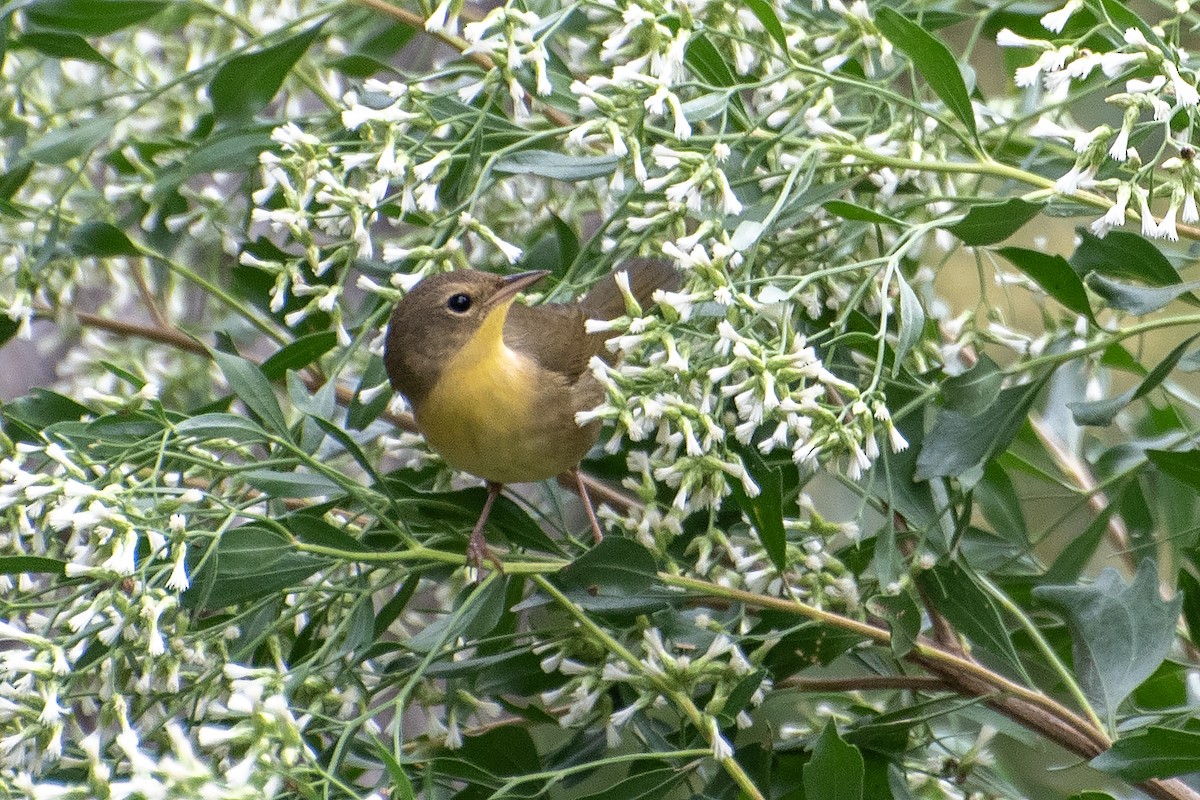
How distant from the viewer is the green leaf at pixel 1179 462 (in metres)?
1.37

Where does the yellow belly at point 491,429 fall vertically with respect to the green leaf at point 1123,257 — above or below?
below

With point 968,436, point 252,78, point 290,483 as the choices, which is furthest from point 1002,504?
point 252,78

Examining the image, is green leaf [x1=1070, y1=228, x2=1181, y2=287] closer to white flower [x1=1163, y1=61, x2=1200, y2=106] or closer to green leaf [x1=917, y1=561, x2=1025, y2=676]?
white flower [x1=1163, y1=61, x2=1200, y2=106]

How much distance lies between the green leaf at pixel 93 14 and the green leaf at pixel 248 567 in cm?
78

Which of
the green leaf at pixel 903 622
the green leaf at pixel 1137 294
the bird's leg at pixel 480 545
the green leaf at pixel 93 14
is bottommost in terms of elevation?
the bird's leg at pixel 480 545

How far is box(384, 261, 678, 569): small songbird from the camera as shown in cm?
172

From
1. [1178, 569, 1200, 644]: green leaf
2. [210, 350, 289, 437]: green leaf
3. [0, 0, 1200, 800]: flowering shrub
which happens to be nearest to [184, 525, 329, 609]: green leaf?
[0, 0, 1200, 800]: flowering shrub

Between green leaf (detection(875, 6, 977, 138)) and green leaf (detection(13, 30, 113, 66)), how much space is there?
103 cm

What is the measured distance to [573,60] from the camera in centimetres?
206

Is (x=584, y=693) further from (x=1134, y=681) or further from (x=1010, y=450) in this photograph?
(x=1010, y=450)

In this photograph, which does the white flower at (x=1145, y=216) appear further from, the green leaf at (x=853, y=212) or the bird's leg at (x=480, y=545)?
the bird's leg at (x=480, y=545)

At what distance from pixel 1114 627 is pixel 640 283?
0.76 metres

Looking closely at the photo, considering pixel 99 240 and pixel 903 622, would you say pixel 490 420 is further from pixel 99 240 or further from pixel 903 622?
pixel 903 622

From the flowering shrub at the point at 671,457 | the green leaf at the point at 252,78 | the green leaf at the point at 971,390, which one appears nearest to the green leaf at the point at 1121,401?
the flowering shrub at the point at 671,457
